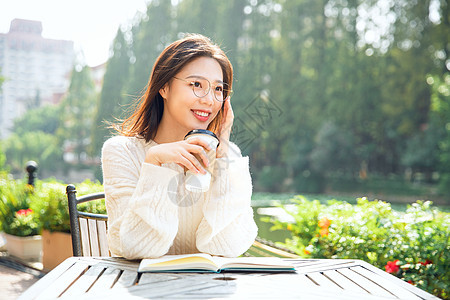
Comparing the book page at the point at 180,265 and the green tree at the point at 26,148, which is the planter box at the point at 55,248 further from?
the green tree at the point at 26,148

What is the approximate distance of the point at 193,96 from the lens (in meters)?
1.35

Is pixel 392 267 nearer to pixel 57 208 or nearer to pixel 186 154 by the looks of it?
pixel 186 154

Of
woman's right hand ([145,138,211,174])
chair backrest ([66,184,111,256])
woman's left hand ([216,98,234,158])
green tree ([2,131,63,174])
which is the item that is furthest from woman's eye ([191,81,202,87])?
green tree ([2,131,63,174])

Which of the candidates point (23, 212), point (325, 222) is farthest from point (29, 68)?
point (325, 222)

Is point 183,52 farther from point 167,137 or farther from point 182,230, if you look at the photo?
point 182,230

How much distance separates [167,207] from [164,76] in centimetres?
44

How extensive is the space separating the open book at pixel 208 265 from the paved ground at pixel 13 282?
84.9 inches

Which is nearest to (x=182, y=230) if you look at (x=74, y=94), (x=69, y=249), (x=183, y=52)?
(x=183, y=52)

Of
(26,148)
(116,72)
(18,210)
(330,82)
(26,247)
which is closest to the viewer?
(26,247)

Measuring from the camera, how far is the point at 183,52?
1.41 metres

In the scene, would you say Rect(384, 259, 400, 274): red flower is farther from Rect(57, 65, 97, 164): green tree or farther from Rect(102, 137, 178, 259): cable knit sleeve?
Rect(57, 65, 97, 164): green tree

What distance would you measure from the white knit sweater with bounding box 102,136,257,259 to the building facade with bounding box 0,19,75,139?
134 feet

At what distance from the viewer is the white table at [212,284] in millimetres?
841

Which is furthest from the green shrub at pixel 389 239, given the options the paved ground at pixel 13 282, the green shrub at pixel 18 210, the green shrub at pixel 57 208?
the green shrub at pixel 18 210
